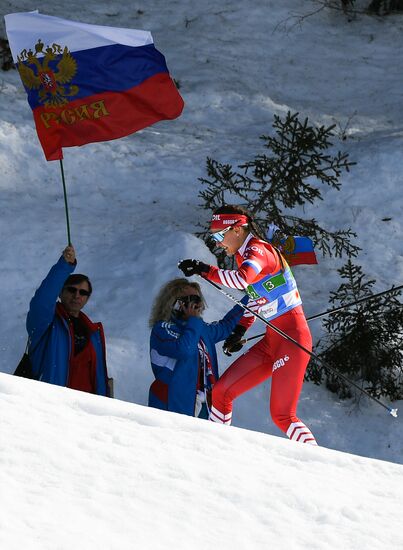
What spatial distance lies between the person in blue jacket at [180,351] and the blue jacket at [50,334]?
1.57 ft

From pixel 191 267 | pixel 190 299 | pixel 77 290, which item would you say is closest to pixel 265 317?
pixel 190 299

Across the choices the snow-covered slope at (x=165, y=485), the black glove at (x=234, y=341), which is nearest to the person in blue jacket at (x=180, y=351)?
the black glove at (x=234, y=341)

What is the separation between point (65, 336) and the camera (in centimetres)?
715

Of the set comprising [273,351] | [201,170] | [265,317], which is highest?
[265,317]

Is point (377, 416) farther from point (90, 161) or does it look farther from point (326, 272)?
point (90, 161)

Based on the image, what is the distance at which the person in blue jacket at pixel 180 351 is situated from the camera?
729 cm

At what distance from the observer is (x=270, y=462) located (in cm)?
493

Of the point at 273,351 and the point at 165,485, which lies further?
the point at 273,351

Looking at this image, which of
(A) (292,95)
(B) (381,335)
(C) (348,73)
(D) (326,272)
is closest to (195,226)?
(D) (326,272)

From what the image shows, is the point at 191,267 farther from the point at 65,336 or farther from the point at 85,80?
the point at 85,80

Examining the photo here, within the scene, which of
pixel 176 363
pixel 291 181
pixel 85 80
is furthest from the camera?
pixel 291 181

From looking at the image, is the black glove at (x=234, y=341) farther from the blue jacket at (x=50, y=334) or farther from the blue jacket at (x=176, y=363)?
the blue jacket at (x=50, y=334)

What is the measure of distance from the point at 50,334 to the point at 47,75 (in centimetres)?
216

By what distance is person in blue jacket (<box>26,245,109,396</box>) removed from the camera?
706cm
